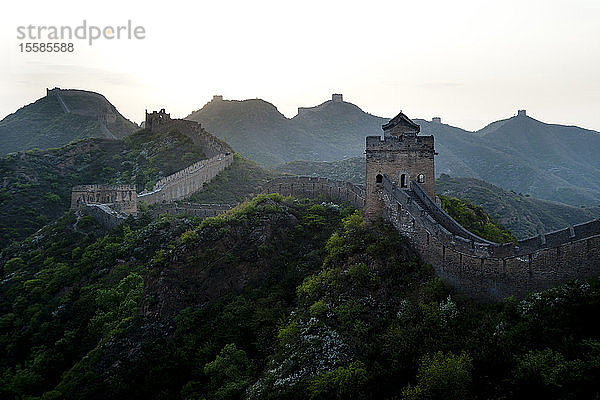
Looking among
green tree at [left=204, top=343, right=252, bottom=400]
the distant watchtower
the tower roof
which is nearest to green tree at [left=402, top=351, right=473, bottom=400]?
green tree at [left=204, top=343, right=252, bottom=400]

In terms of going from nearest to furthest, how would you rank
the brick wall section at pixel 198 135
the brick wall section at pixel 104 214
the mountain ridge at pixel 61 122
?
1. the brick wall section at pixel 104 214
2. the brick wall section at pixel 198 135
3. the mountain ridge at pixel 61 122

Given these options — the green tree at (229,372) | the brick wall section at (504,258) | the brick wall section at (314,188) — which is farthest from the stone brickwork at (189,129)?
the brick wall section at (504,258)

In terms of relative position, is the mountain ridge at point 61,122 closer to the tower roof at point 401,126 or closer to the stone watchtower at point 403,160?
the tower roof at point 401,126

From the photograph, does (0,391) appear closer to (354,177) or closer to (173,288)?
(173,288)

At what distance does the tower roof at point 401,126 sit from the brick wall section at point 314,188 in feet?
25.9

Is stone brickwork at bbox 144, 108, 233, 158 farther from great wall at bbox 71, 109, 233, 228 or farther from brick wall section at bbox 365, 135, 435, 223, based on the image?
brick wall section at bbox 365, 135, 435, 223

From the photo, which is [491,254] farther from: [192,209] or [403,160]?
[192,209]

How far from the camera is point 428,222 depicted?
17500mm

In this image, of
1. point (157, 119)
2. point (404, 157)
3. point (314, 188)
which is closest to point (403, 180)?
point (404, 157)

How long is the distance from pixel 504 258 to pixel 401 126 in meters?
9.16

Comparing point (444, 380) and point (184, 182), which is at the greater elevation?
point (184, 182)

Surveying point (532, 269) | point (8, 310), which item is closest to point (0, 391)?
point (8, 310)

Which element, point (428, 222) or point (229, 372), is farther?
point (229, 372)

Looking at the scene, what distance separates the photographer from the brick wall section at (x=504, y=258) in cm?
1325
